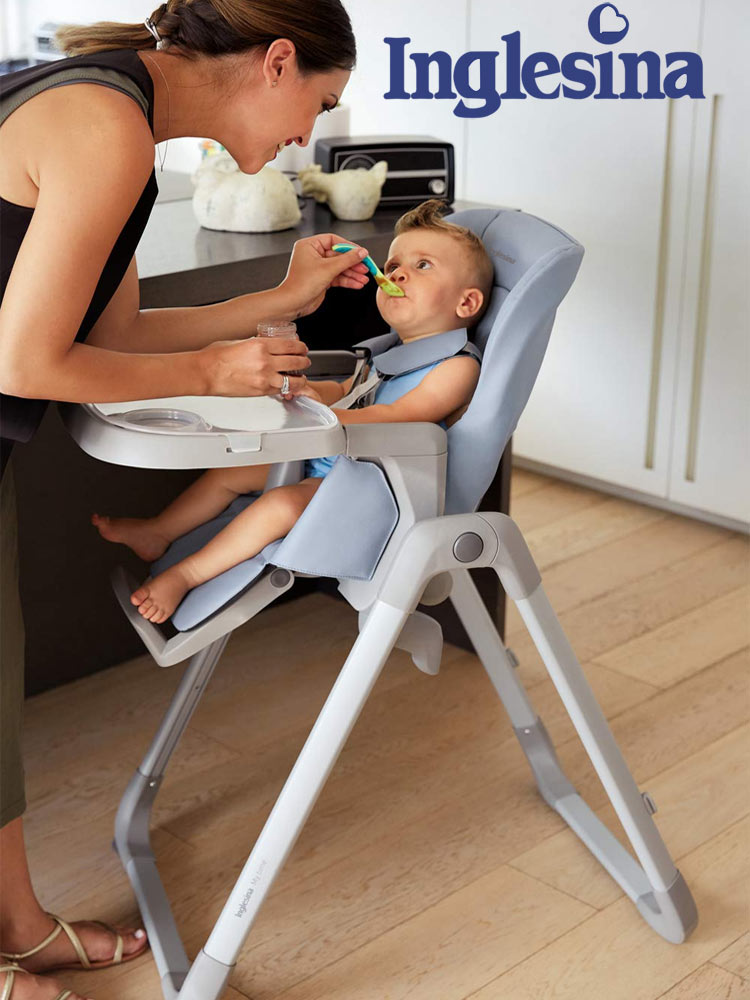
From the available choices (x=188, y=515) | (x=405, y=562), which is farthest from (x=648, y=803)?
(x=188, y=515)

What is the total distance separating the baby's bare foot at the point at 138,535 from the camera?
1.65 m

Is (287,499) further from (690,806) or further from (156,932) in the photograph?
(690,806)

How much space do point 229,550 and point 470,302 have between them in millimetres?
442

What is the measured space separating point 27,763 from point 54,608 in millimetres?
299

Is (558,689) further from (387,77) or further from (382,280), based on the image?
(387,77)

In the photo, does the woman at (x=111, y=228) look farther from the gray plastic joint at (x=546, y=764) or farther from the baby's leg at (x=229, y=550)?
the gray plastic joint at (x=546, y=764)

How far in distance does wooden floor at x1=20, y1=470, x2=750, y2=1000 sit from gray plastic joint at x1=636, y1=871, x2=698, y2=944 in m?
0.02

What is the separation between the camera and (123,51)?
1.20m

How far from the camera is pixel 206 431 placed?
1.16 meters

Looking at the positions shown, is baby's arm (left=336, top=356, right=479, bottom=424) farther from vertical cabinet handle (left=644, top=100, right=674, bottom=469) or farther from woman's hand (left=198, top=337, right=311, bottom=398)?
vertical cabinet handle (left=644, top=100, right=674, bottom=469)

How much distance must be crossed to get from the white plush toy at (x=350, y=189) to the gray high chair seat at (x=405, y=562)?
0.59 meters

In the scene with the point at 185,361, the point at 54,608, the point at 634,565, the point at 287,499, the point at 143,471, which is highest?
the point at 185,361

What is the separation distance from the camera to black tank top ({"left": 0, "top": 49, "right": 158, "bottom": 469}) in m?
1.14

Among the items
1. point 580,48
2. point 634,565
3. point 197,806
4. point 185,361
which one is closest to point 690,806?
point 197,806
